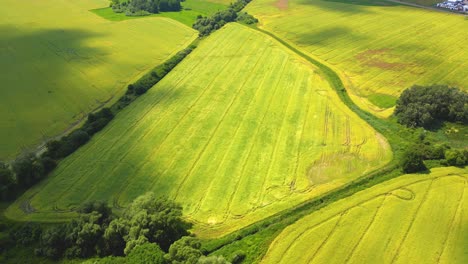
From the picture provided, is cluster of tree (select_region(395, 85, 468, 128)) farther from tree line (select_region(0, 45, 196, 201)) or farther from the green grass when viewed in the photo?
tree line (select_region(0, 45, 196, 201))

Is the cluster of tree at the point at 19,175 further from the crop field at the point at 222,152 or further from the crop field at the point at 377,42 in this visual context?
the crop field at the point at 377,42

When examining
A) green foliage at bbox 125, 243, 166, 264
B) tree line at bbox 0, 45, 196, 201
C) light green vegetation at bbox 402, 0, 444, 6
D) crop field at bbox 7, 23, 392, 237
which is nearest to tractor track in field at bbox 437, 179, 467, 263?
crop field at bbox 7, 23, 392, 237

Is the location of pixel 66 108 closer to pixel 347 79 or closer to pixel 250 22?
pixel 347 79

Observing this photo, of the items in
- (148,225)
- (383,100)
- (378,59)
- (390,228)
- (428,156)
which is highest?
(378,59)

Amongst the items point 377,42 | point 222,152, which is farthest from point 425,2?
point 222,152

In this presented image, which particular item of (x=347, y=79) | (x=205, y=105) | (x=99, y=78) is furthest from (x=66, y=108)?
(x=347, y=79)

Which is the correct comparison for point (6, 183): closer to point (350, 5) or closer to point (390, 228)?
point (390, 228)

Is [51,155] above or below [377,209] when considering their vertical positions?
below
